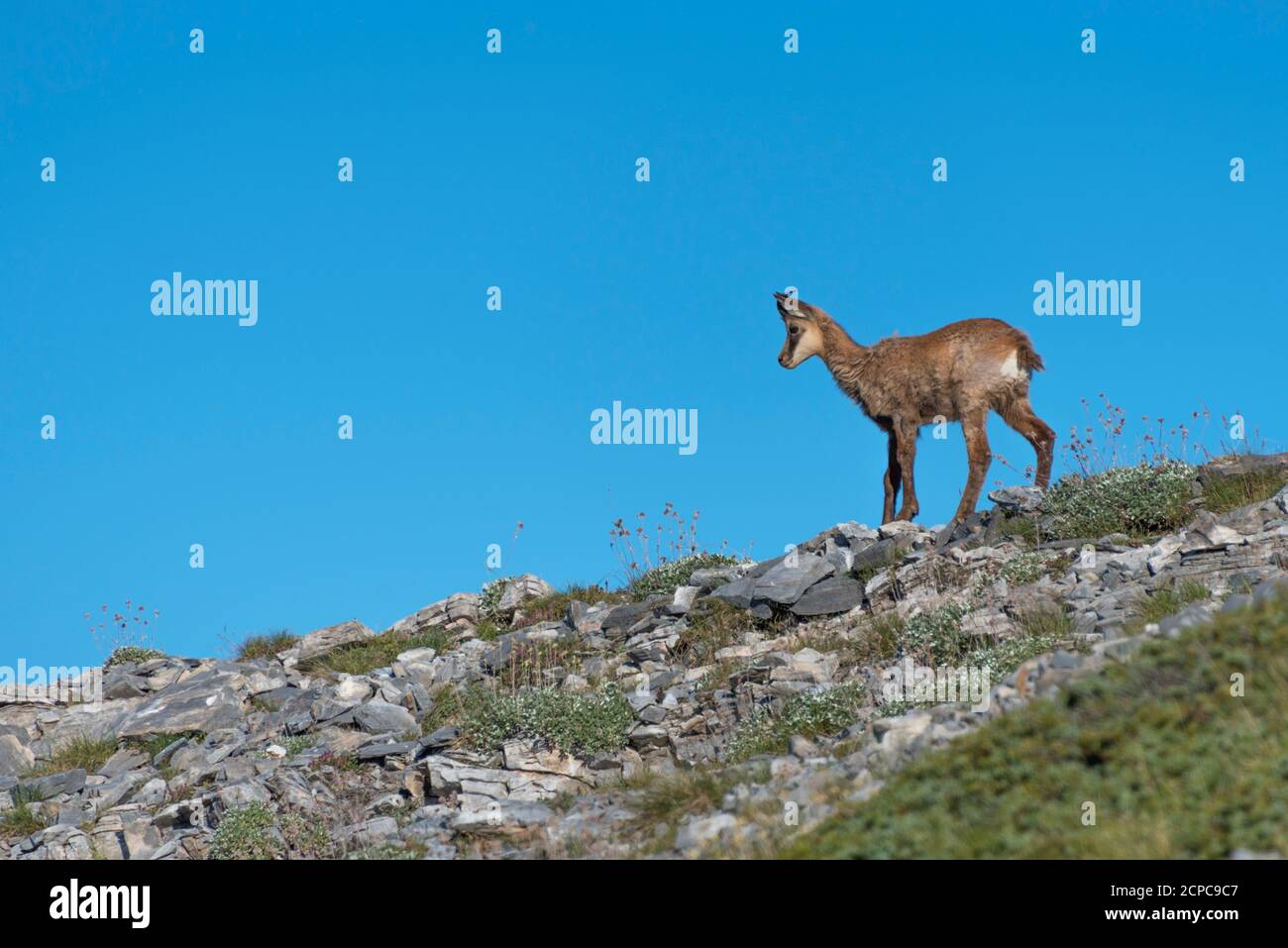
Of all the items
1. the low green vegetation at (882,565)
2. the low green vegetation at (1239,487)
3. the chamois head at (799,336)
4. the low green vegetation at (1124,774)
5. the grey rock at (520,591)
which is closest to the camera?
the low green vegetation at (1124,774)

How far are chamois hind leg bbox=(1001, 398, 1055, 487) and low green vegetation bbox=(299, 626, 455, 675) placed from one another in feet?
31.0

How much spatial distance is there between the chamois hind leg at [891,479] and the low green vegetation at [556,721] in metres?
6.86

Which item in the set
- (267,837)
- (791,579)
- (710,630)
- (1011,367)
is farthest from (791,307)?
(267,837)

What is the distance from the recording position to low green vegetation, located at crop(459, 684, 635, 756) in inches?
518

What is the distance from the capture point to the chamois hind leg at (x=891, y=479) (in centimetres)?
1920

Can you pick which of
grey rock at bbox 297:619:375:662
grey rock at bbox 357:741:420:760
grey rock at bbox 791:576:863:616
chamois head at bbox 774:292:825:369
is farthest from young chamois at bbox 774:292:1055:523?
grey rock at bbox 297:619:375:662

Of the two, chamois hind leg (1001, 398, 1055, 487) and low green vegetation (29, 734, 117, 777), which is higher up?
chamois hind leg (1001, 398, 1055, 487)

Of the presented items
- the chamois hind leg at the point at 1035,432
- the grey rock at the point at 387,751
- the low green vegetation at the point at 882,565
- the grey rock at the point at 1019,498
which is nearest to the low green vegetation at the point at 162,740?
the grey rock at the point at 387,751

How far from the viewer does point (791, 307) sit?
2047 centimetres

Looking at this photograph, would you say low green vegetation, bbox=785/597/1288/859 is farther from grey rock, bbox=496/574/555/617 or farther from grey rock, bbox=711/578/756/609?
grey rock, bbox=496/574/555/617

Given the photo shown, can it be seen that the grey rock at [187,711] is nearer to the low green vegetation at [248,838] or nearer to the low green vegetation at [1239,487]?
the low green vegetation at [248,838]

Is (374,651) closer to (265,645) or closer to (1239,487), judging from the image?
(265,645)
